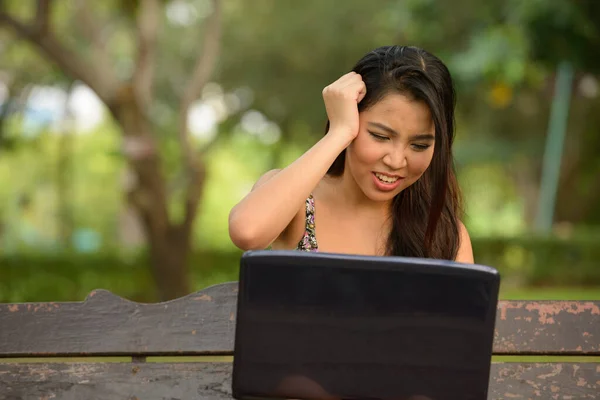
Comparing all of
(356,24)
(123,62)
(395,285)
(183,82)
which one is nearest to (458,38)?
(356,24)

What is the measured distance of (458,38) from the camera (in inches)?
649

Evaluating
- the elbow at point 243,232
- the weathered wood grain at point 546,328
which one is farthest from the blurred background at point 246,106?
the elbow at point 243,232

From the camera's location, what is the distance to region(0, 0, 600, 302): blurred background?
9.26 metres

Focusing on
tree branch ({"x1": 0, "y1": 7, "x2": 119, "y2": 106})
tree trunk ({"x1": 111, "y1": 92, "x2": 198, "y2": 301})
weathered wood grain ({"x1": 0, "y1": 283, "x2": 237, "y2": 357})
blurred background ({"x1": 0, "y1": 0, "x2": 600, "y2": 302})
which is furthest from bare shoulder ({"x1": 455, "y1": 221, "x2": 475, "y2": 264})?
tree branch ({"x1": 0, "y1": 7, "x2": 119, "y2": 106})

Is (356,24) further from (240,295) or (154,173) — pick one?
(240,295)

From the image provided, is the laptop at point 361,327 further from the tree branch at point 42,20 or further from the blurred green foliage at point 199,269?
the blurred green foliage at point 199,269

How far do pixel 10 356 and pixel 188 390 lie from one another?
0.53m

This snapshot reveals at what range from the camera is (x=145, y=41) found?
10.1 meters

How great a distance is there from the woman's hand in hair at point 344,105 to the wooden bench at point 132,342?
59 cm

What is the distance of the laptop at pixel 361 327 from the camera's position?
1814 millimetres

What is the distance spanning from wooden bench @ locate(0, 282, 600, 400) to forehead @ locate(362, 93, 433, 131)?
25.8 inches

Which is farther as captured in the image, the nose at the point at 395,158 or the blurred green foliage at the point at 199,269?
the blurred green foliage at the point at 199,269

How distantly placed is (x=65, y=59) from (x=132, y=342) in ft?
23.1

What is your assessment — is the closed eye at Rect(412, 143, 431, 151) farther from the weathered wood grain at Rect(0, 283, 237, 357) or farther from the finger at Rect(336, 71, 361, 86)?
the weathered wood grain at Rect(0, 283, 237, 357)
